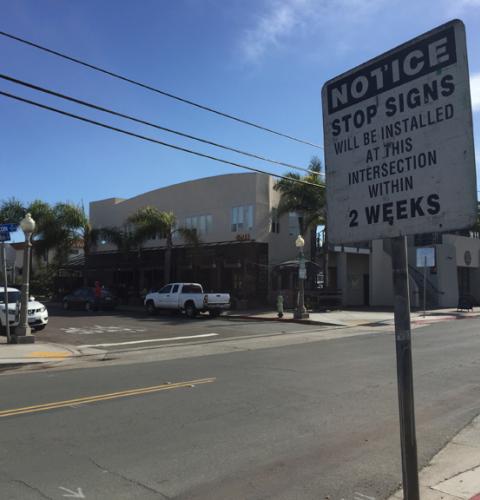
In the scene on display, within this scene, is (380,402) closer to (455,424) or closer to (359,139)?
(455,424)

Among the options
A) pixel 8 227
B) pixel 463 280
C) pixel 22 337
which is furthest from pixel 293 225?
pixel 8 227

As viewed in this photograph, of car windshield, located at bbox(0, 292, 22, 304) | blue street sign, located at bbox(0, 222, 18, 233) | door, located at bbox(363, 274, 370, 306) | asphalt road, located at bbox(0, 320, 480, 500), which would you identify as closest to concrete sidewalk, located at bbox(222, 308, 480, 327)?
door, located at bbox(363, 274, 370, 306)

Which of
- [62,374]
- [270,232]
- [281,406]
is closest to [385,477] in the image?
[281,406]

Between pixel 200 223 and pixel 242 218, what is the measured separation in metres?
3.98

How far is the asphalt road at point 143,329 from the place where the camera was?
19172mm

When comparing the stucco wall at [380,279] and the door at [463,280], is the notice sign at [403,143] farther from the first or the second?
the door at [463,280]

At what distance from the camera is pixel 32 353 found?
1486 centimetres

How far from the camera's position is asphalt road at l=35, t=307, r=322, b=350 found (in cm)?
1917

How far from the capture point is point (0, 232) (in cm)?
1584

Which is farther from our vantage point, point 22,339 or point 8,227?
point 22,339

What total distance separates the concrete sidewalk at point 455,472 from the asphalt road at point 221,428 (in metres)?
0.20

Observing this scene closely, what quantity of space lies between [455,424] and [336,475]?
265 centimetres

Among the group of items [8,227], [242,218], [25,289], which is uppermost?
[242,218]

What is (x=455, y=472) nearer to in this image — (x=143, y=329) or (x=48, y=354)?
(x=48, y=354)
